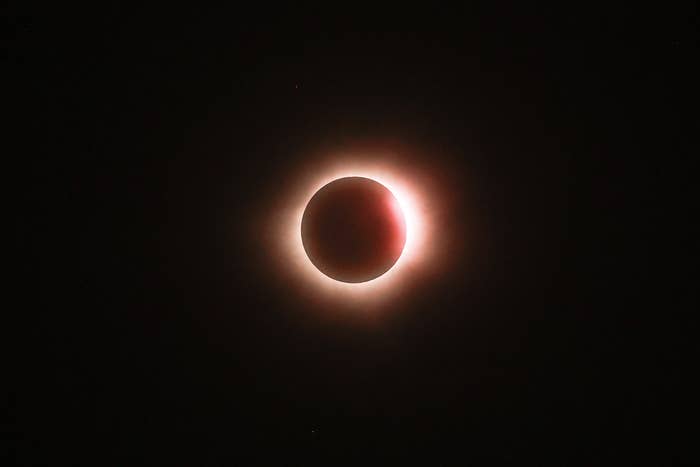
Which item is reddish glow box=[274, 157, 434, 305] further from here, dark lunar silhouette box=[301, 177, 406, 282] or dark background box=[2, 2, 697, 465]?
dark lunar silhouette box=[301, 177, 406, 282]

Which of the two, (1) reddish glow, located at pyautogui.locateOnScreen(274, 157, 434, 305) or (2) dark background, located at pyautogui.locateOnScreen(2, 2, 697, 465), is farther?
(1) reddish glow, located at pyautogui.locateOnScreen(274, 157, 434, 305)

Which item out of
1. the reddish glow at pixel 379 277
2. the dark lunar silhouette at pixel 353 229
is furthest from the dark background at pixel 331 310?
the dark lunar silhouette at pixel 353 229

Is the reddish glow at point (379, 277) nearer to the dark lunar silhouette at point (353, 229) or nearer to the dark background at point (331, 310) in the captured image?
the dark background at point (331, 310)

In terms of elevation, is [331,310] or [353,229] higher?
[353,229]

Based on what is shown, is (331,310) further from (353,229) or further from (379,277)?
(353,229)

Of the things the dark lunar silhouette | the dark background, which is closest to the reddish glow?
the dark background

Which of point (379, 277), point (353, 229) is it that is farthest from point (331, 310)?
point (353, 229)
